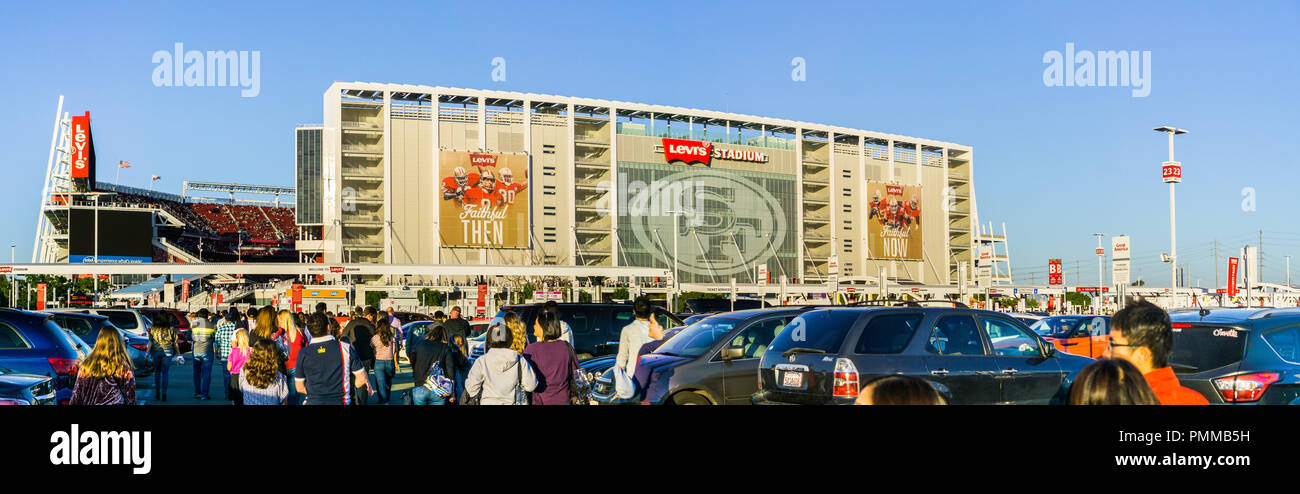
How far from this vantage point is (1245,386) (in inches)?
326

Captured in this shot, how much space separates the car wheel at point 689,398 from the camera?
10.7m

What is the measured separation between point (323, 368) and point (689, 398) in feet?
11.9

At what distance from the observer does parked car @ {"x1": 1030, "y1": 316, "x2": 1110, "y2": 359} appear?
16562 millimetres

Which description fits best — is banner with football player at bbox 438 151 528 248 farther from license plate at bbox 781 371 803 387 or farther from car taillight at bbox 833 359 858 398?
car taillight at bbox 833 359 858 398

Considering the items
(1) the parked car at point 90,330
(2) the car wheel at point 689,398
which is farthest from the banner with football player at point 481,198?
(2) the car wheel at point 689,398

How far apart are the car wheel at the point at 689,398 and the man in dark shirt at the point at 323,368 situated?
10.2ft

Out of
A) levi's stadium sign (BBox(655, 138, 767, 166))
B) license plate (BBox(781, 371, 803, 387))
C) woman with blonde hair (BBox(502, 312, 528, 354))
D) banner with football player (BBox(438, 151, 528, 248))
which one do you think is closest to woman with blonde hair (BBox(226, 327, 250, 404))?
woman with blonde hair (BBox(502, 312, 528, 354))

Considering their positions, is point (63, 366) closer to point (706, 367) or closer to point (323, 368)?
point (323, 368)

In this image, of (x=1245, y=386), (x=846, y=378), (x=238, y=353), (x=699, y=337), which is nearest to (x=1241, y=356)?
(x=1245, y=386)

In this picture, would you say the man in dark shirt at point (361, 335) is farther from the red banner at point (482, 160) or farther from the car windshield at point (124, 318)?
the red banner at point (482, 160)

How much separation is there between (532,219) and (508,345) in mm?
88462
